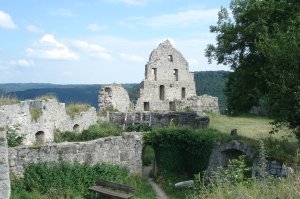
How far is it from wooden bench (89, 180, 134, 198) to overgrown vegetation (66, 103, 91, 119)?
34.8 feet

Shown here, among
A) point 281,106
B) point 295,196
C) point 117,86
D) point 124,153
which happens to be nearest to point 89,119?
point 117,86

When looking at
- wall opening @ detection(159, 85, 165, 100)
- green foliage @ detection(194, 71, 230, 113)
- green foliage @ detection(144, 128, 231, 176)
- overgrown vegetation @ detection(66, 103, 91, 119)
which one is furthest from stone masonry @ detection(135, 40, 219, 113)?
green foliage @ detection(194, 71, 230, 113)

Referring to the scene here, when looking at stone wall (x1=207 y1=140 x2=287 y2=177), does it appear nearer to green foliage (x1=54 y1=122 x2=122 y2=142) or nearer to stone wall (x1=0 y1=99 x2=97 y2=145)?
green foliage (x1=54 y1=122 x2=122 y2=142)

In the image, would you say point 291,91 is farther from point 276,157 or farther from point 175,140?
point 175,140

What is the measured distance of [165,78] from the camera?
3600cm

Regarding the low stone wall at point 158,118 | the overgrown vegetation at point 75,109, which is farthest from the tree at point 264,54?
the overgrown vegetation at point 75,109

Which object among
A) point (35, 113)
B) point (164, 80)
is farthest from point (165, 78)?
point (35, 113)

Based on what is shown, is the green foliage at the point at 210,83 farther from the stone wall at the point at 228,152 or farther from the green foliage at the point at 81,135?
the stone wall at the point at 228,152

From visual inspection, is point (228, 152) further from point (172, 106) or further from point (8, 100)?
point (172, 106)

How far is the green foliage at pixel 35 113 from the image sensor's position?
2084 centimetres

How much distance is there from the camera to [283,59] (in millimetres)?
13500

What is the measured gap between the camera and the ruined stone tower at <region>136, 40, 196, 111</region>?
35.1m

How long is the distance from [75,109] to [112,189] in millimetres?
11710

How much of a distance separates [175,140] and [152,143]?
101 centimetres
